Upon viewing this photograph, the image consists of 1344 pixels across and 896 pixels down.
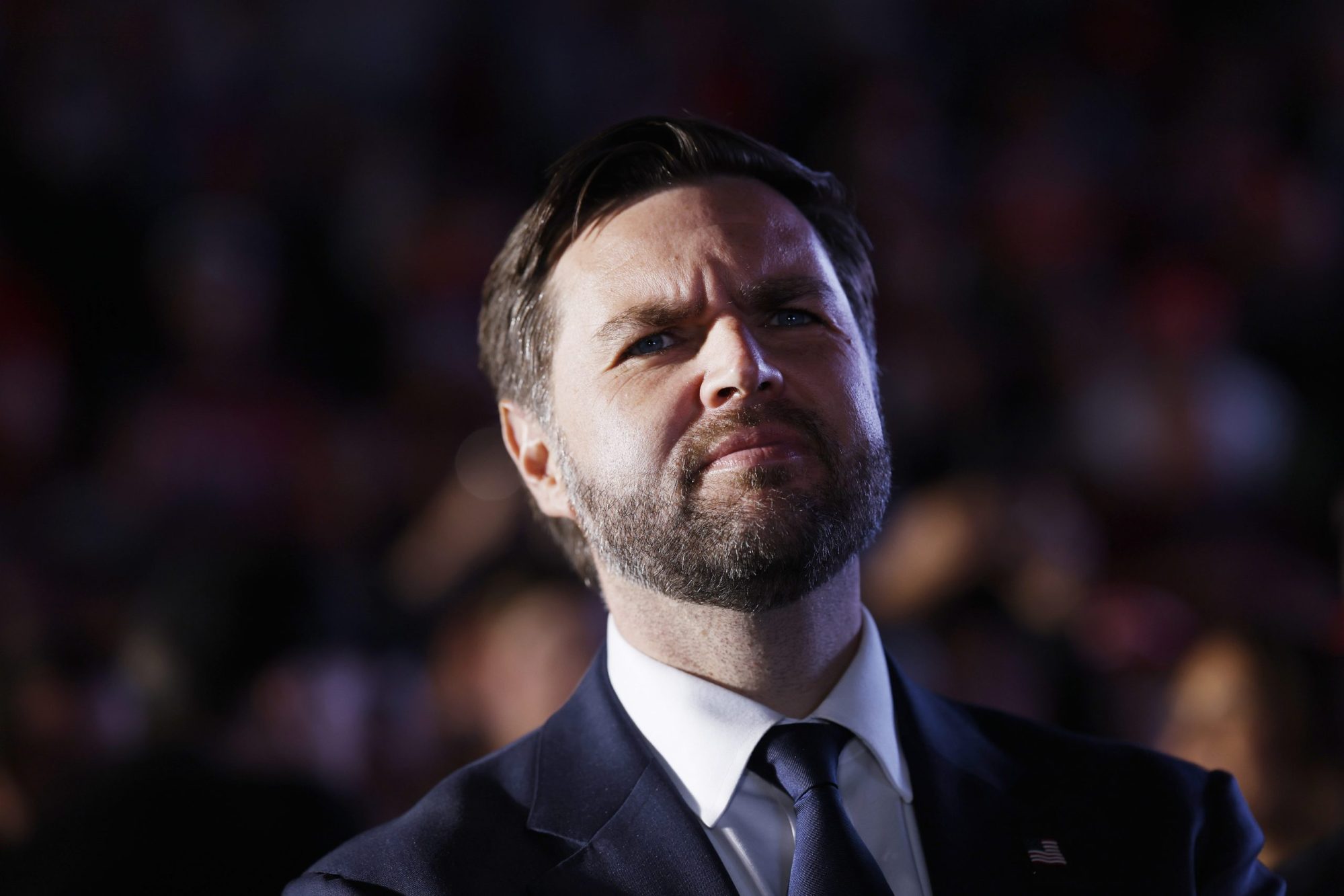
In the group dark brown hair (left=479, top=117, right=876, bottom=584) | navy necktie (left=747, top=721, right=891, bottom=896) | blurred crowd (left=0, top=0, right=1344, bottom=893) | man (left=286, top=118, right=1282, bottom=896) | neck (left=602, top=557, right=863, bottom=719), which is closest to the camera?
navy necktie (left=747, top=721, right=891, bottom=896)

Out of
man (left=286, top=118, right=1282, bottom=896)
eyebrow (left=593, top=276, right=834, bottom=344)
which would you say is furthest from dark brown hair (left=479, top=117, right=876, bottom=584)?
eyebrow (left=593, top=276, right=834, bottom=344)

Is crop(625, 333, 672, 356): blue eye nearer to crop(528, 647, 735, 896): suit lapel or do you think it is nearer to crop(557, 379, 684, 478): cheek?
crop(557, 379, 684, 478): cheek

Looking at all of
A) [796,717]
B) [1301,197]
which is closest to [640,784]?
[796,717]

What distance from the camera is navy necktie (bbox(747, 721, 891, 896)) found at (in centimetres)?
167

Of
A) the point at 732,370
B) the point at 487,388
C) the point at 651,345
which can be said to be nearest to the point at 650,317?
the point at 651,345

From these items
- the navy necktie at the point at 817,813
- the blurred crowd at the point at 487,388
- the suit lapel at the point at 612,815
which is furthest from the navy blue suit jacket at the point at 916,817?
the blurred crowd at the point at 487,388

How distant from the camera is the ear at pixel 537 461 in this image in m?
2.13

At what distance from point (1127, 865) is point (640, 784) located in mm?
687

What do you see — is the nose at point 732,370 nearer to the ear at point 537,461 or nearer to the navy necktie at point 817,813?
the ear at point 537,461

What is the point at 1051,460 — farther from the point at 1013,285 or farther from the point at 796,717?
the point at 796,717

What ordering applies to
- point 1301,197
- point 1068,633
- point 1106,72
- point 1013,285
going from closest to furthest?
point 1068,633, point 1013,285, point 1301,197, point 1106,72

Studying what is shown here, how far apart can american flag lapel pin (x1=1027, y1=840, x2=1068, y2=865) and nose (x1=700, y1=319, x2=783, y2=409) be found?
74cm

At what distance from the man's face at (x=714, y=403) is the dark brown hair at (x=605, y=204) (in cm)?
4

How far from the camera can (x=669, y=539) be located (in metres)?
1.83
